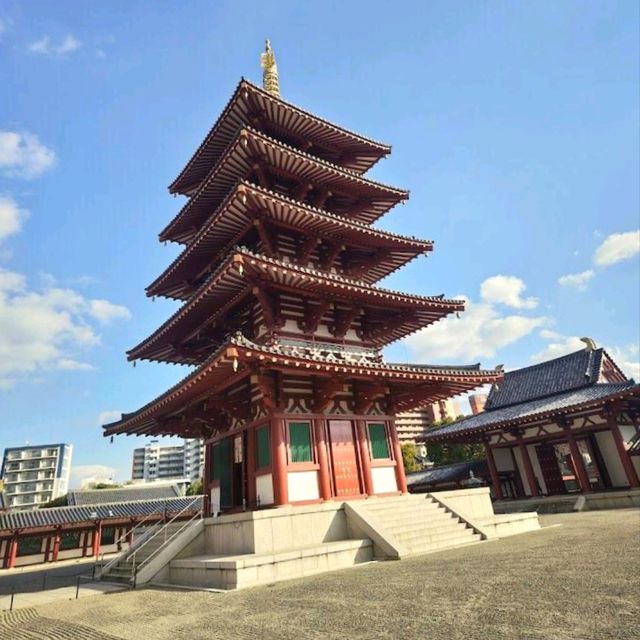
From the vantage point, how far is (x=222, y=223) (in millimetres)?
15719

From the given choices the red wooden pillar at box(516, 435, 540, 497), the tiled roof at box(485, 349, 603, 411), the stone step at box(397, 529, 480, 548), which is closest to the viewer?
the stone step at box(397, 529, 480, 548)

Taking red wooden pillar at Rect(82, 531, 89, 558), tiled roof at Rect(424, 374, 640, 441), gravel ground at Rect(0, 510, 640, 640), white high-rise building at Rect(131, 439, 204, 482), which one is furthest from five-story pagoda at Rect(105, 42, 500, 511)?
white high-rise building at Rect(131, 439, 204, 482)

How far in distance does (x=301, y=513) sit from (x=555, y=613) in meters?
7.89

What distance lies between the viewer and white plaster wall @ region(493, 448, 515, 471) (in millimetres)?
26875

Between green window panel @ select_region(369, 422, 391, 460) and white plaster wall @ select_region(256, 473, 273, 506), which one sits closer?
white plaster wall @ select_region(256, 473, 273, 506)

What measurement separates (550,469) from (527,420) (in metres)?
4.17

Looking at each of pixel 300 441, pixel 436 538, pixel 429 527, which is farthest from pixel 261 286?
pixel 436 538

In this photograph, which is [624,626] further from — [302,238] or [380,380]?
[302,238]

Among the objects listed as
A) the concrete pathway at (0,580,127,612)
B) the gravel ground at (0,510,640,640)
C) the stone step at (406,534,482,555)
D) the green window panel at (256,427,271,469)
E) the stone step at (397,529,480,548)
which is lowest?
the concrete pathway at (0,580,127,612)

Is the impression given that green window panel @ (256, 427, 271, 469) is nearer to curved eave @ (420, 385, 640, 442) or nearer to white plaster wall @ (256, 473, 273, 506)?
white plaster wall @ (256, 473, 273, 506)

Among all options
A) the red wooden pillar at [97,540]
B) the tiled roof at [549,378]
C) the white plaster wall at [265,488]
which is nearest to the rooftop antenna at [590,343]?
the tiled roof at [549,378]

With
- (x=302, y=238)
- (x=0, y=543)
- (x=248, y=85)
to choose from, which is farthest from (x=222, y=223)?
(x=0, y=543)

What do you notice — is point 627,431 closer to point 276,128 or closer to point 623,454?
point 623,454

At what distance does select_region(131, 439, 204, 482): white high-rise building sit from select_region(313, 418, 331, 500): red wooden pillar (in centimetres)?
16257
